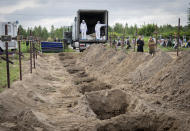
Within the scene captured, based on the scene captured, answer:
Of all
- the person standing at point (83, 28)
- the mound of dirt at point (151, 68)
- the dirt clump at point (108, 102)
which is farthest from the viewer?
the person standing at point (83, 28)

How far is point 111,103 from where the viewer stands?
7.33 metres

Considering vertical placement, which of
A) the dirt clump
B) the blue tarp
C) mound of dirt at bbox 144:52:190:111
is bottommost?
the dirt clump

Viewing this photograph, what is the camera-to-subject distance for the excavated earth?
4.88 metres

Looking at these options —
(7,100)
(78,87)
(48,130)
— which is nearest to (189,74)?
(78,87)

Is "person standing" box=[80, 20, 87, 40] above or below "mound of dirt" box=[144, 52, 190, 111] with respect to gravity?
above

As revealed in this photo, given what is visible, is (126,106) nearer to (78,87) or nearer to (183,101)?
(183,101)

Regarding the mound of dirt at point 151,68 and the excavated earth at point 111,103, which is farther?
the mound of dirt at point 151,68

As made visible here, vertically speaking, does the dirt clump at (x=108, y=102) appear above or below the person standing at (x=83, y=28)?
below

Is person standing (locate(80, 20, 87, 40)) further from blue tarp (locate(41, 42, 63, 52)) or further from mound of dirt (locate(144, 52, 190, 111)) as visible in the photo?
mound of dirt (locate(144, 52, 190, 111))

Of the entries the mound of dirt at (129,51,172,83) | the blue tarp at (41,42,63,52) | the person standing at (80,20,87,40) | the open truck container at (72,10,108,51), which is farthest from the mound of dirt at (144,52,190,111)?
the blue tarp at (41,42,63,52)

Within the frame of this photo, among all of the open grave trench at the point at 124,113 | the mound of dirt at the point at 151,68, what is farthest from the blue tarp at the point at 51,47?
the open grave trench at the point at 124,113

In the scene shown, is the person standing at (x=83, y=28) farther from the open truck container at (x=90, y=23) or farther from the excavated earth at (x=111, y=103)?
the excavated earth at (x=111, y=103)

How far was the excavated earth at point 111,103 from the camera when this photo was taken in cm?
488

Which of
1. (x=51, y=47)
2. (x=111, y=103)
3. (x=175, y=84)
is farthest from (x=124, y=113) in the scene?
(x=51, y=47)
